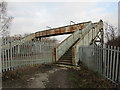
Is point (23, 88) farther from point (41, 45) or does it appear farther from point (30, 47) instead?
point (41, 45)

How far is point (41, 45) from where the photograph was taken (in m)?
8.66

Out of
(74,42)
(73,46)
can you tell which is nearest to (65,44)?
(74,42)

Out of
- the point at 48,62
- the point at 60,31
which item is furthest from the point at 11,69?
the point at 60,31

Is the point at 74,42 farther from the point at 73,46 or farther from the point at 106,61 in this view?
the point at 106,61

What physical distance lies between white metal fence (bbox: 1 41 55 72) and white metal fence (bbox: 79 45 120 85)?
12.4 feet

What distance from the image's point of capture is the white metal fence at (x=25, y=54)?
20.6 feet

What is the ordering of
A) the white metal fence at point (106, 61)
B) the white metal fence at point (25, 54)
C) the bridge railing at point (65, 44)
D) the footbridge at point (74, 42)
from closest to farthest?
the white metal fence at point (106, 61), the white metal fence at point (25, 54), the footbridge at point (74, 42), the bridge railing at point (65, 44)

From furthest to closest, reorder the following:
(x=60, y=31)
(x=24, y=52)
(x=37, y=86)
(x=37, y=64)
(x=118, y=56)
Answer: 1. (x=60, y=31)
2. (x=37, y=64)
3. (x=24, y=52)
4. (x=37, y=86)
5. (x=118, y=56)

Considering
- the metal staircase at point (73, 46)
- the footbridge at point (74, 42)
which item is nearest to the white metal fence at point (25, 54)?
the footbridge at point (74, 42)

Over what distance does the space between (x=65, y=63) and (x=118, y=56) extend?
5188 mm

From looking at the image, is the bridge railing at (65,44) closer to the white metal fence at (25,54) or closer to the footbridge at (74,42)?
the footbridge at (74,42)

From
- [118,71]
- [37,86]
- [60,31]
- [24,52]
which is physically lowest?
[37,86]

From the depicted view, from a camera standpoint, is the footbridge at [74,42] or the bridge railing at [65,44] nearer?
the footbridge at [74,42]

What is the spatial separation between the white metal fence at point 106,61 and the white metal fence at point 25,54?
3794mm
